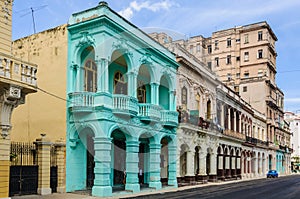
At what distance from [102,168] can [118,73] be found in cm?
675

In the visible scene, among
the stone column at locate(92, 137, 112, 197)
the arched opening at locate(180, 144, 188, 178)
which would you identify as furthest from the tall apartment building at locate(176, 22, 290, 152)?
the stone column at locate(92, 137, 112, 197)

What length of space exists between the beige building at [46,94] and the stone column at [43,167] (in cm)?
187

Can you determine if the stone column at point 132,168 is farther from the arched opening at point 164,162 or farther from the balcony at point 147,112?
the arched opening at point 164,162

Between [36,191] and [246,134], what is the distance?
107 feet

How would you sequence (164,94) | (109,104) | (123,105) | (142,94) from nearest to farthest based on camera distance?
1. (109,104)
2. (123,105)
3. (142,94)
4. (164,94)

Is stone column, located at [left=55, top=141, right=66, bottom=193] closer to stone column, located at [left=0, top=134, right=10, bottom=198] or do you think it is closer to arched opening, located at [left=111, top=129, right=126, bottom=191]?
arched opening, located at [left=111, top=129, right=126, bottom=191]

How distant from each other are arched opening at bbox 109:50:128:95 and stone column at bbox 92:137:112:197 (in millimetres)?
4377

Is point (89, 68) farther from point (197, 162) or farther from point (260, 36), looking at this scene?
point (260, 36)

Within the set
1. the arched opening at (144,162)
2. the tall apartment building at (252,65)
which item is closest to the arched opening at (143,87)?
the arched opening at (144,162)

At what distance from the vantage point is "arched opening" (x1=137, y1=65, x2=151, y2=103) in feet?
82.4

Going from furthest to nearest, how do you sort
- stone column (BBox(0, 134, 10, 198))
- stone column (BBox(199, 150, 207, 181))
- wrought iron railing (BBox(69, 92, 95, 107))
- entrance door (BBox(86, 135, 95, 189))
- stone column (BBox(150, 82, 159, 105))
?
stone column (BBox(199, 150, 207, 181)), stone column (BBox(150, 82, 159, 105)), entrance door (BBox(86, 135, 95, 189)), wrought iron railing (BBox(69, 92, 95, 107)), stone column (BBox(0, 134, 10, 198))

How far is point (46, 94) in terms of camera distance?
2052cm

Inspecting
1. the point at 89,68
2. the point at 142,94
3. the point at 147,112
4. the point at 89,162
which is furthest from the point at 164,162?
the point at 89,68

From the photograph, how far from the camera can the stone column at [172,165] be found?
25.8 metres
